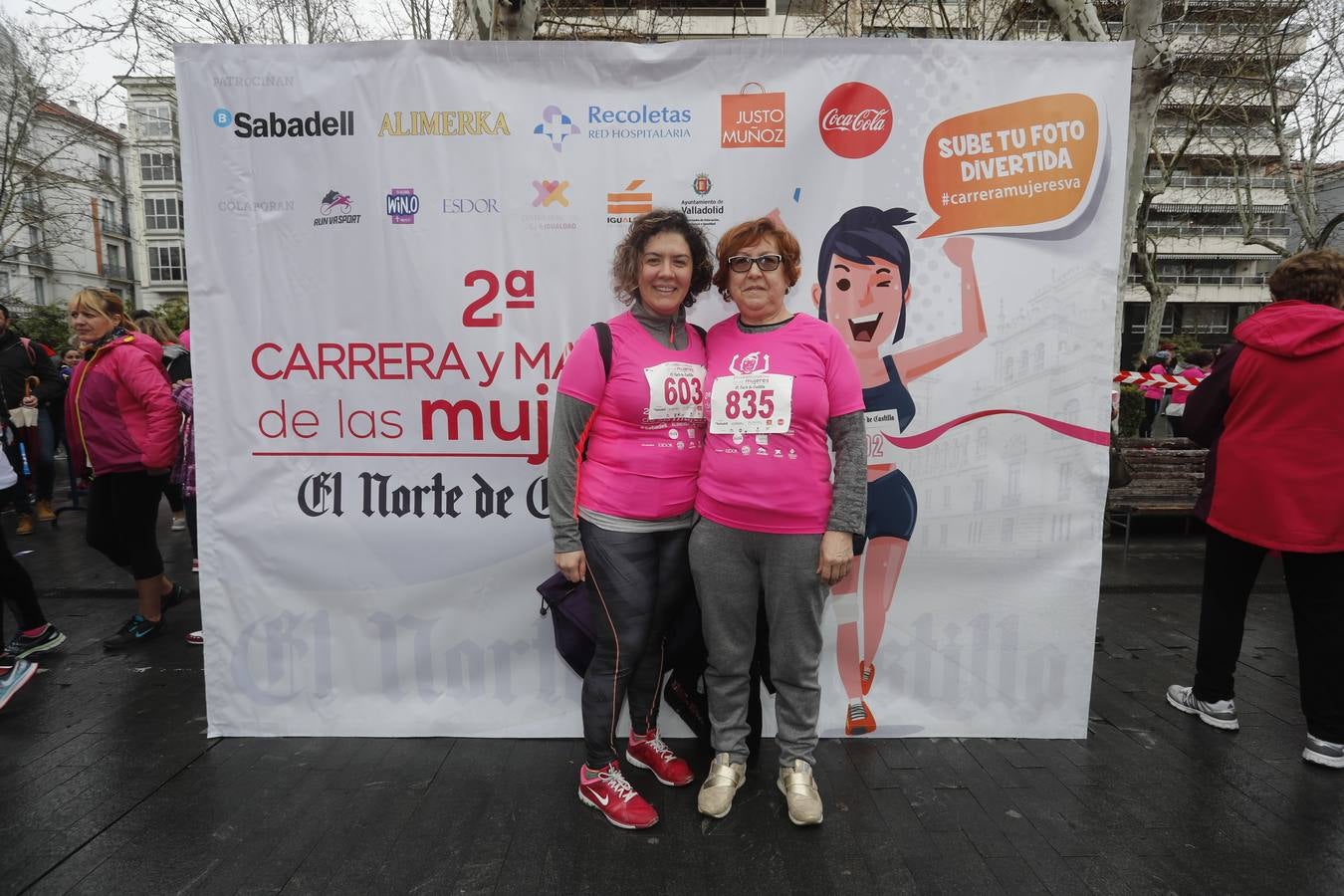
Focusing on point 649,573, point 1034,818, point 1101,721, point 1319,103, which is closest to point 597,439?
point 649,573

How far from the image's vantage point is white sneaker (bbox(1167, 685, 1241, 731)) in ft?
11.0

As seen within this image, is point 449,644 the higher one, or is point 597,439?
point 597,439

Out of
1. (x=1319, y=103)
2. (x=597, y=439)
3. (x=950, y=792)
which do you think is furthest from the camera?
(x=1319, y=103)

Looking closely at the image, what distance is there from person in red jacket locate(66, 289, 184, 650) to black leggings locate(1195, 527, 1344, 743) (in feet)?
16.9

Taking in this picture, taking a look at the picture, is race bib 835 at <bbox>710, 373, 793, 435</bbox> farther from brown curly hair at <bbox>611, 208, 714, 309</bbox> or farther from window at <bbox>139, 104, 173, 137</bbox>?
window at <bbox>139, 104, 173, 137</bbox>

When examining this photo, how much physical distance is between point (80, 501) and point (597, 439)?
8.73 meters

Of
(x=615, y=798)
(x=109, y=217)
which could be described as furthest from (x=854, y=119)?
(x=109, y=217)

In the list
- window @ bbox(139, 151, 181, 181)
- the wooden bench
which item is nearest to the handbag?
the wooden bench

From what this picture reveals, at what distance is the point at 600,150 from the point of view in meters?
3.04

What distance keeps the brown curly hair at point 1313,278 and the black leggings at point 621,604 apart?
8.55ft

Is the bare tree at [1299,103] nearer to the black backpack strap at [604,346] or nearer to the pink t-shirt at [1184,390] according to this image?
the pink t-shirt at [1184,390]

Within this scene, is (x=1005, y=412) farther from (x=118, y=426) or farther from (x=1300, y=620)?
(x=118, y=426)

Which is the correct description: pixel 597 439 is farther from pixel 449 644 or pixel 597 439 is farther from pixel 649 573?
pixel 449 644

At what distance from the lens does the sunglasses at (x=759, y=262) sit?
2.49 m
